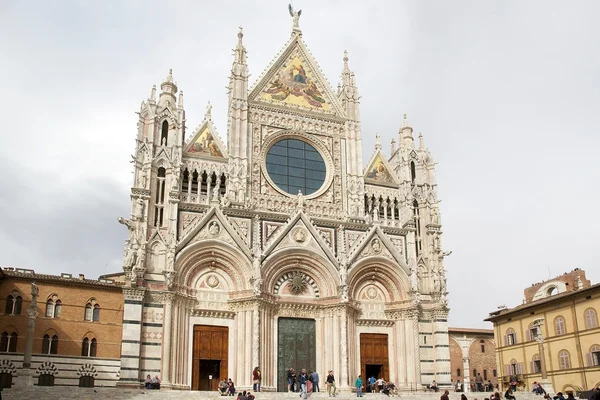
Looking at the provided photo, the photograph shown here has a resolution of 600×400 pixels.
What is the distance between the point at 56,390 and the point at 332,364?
1284 cm

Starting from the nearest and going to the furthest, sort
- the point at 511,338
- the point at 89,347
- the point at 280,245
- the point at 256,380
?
the point at 256,380 → the point at 280,245 → the point at 89,347 → the point at 511,338

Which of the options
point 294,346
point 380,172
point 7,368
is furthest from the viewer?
point 380,172

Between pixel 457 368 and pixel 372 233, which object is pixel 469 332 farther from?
pixel 372 233

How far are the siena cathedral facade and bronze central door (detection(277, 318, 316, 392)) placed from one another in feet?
0.23

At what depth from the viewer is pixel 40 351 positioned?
34.8m

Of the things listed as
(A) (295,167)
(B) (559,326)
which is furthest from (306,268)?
(B) (559,326)

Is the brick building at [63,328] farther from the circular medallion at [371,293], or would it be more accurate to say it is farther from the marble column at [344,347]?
the circular medallion at [371,293]

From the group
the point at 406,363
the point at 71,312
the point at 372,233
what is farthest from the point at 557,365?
the point at 71,312

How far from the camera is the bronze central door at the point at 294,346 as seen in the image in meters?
30.2

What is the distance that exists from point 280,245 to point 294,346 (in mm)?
4969

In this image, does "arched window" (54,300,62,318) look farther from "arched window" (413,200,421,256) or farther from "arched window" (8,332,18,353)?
"arched window" (413,200,421,256)

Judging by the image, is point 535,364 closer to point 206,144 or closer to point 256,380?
point 256,380

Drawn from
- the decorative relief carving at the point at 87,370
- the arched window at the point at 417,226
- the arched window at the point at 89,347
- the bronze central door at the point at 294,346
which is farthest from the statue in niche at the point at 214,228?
the decorative relief carving at the point at 87,370

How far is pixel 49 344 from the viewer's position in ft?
116
